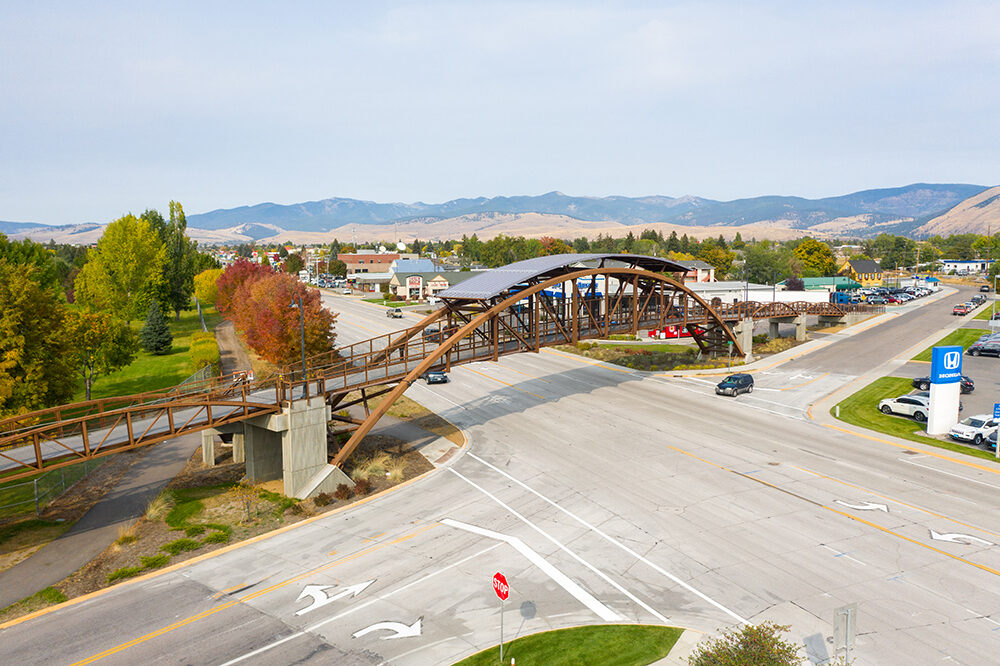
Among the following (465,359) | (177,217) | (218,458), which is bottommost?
(218,458)

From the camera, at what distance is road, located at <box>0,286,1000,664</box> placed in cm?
1664

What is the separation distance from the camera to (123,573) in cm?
2061

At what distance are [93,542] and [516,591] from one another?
57.2ft

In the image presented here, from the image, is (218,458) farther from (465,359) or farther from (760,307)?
(760,307)

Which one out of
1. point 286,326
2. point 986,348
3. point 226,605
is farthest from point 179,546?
point 986,348

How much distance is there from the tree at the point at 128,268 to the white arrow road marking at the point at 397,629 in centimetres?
6924

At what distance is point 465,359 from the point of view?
37.8 meters

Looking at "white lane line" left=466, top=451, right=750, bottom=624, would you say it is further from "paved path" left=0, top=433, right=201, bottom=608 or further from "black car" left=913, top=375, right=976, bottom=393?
"black car" left=913, top=375, right=976, bottom=393

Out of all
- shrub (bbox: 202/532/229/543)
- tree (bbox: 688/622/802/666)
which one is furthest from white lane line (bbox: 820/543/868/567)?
shrub (bbox: 202/532/229/543)

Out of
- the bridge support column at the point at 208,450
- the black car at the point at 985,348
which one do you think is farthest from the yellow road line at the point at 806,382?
the bridge support column at the point at 208,450

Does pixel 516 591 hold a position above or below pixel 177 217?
below

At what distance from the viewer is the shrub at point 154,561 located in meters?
21.2

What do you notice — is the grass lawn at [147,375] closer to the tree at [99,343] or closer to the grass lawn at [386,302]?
the tree at [99,343]

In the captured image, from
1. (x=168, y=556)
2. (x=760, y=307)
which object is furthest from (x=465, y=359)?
(x=760, y=307)
